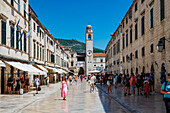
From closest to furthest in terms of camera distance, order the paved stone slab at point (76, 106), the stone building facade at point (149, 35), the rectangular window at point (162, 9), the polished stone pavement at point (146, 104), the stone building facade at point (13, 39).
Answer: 1. the polished stone pavement at point (146, 104)
2. the paved stone slab at point (76, 106)
3. the stone building facade at point (149, 35)
4. the rectangular window at point (162, 9)
5. the stone building facade at point (13, 39)

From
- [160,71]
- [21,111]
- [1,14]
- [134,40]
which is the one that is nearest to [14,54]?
[1,14]

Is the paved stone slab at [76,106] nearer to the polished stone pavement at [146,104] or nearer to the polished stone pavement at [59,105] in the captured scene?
the polished stone pavement at [59,105]

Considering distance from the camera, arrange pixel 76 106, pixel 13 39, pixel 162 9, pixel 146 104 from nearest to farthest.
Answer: pixel 76 106, pixel 146 104, pixel 162 9, pixel 13 39

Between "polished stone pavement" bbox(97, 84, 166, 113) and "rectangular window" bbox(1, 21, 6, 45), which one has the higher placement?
"rectangular window" bbox(1, 21, 6, 45)

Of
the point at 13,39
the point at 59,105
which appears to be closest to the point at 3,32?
the point at 13,39

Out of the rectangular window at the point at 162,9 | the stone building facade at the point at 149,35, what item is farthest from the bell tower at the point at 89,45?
the rectangular window at the point at 162,9

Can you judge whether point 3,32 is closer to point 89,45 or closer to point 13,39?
point 13,39

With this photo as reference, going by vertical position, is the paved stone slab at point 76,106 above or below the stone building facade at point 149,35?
below

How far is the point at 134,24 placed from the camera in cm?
2905

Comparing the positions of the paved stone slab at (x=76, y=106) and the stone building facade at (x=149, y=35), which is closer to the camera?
the paved stone slab at (x=76, y=106)

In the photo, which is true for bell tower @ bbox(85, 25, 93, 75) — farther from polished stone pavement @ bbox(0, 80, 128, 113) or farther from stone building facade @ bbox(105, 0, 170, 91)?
polished stone pavement @ bbox(0, 80, 128, 113)

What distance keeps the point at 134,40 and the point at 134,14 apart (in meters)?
3.34

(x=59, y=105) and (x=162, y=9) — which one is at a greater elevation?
(x=162, y=9)

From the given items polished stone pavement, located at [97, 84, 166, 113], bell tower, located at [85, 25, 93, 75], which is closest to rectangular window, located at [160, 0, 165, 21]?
polished stone pavement, located at [97, 84, 166, 113]
